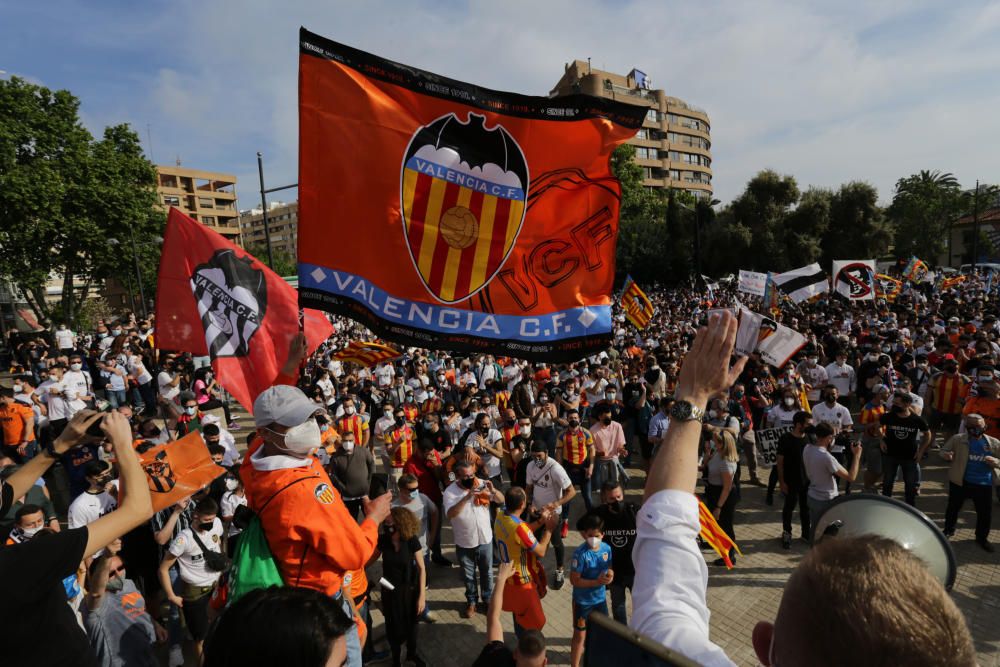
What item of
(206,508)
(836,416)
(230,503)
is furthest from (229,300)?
(836,416)

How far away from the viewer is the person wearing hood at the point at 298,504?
2318 mm

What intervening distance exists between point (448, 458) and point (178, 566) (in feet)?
12.8

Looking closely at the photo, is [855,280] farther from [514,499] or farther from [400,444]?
[514,499]

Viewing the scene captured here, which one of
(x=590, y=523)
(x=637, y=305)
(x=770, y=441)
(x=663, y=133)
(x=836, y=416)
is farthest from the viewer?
(x=663, y=133)

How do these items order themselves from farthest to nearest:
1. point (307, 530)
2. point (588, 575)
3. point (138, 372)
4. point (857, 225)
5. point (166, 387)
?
point (857, 225)
point (138, 372)
point (166, 387)
point (588, 575)
point (307, 530)

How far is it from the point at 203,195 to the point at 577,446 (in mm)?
83034

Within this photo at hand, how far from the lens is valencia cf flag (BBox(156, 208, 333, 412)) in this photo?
3951 millimetres

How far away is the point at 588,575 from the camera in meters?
4.59

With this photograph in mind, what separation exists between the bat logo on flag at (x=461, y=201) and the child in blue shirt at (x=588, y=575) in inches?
101

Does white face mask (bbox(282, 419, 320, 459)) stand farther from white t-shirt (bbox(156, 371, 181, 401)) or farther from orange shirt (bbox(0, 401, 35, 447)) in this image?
white t-shirt (bbox(156, 371, 181, 401))

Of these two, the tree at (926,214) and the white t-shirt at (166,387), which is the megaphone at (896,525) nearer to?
the white t-shirt at (166,387)

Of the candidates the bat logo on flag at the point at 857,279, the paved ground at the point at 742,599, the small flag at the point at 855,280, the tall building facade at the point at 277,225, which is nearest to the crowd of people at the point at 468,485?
the paved ground at the point at 742,599

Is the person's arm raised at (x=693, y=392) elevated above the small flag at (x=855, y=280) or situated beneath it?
situated beneath

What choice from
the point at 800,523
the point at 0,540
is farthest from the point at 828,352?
the point at 0,540
